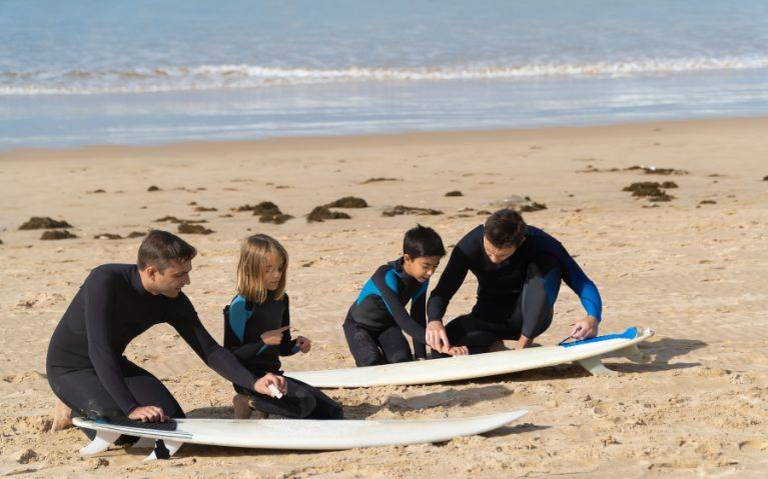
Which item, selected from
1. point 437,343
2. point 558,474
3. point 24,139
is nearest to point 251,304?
point 437,343

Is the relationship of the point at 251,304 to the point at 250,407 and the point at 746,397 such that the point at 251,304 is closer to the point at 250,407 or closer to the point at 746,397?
the point at 250,407

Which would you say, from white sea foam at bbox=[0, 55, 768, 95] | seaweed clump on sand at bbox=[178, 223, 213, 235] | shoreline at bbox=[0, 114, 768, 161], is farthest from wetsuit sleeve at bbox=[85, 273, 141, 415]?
white sea foam at bbox=[0, 55, 768, 95]

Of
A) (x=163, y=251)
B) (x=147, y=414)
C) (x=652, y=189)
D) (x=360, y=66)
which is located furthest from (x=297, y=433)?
(x=360, y=66)

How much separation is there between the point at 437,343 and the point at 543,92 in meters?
21.2

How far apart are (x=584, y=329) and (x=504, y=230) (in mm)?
795

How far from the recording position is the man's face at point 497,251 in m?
5.94

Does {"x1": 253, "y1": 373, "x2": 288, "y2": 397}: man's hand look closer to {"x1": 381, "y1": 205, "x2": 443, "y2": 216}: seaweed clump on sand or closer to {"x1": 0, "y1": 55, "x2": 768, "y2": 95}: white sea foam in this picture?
{"x1": 381, "y1": 205, "x2": 443, "y2": 216}: seaweed clump on sand

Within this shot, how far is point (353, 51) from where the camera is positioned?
117 ft

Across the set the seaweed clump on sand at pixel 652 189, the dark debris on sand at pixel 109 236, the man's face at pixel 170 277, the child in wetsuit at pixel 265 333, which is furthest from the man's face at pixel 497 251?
the seaweed clump on sand at pixel 652 189

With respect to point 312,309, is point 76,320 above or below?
above

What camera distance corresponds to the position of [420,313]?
A: 20.9ft

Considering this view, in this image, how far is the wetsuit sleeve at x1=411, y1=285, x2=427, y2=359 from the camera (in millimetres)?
6309

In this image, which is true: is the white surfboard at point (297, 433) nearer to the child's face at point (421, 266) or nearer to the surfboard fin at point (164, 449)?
the surfboard fin at point (164, 449)

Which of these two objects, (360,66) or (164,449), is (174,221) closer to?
(164,449)
